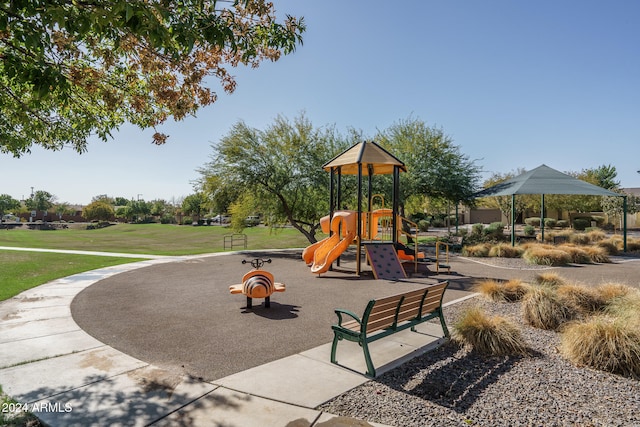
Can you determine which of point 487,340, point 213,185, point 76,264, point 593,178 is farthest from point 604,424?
point 593,178

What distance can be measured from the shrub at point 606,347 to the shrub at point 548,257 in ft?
34.5

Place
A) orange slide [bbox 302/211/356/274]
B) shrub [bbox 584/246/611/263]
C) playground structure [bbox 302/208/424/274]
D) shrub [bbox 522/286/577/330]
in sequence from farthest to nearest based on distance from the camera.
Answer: shrub [bbox 584/246/611/263], orange slide [bbox 302/211/356/274], playground structure [bbox 302/208/424/274], shrub [bbox 522/286/577/330]

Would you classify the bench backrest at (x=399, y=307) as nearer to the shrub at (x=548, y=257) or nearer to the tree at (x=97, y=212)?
the shrub at (x=548, y=257)

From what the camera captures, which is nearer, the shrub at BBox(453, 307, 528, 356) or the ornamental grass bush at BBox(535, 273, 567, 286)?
the shrub at BBox(453, 307, 528, 356)

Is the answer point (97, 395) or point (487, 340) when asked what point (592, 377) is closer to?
point (487, 340)

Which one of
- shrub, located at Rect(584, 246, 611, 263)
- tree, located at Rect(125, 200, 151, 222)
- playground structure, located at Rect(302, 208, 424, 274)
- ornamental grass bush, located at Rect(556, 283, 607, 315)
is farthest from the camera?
tree, located at Rect(125, 200, 151, 222)

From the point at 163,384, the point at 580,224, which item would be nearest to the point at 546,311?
the point at 163,384

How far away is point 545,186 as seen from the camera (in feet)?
69.5

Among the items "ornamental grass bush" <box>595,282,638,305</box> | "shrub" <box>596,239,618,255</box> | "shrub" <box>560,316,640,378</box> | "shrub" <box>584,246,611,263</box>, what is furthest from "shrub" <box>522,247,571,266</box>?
"shrub" <box>560,316,640,378</box>

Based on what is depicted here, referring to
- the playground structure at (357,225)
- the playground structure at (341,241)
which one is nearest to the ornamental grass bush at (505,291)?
the playground structure at (341,241)

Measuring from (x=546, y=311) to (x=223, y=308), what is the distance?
20.8 feet

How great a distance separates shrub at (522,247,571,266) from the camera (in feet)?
47.8

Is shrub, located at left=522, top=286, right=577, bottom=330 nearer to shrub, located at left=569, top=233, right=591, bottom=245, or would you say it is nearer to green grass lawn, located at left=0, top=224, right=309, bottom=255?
shrub, located at left=569, top=233, right=591, bottom=245

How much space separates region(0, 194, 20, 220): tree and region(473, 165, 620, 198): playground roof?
98151 millimetres
